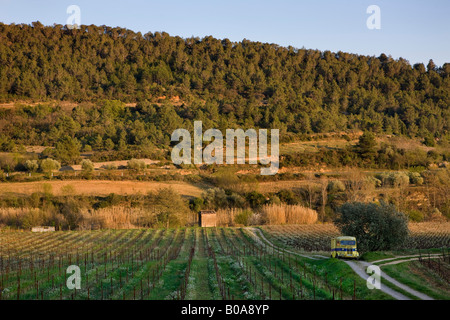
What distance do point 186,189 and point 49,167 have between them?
15.9 m

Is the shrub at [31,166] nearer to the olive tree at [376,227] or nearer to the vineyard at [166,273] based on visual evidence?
the vineyard at [166,273]

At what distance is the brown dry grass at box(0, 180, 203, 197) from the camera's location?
157 ft

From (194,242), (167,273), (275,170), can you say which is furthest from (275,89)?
(167,273)

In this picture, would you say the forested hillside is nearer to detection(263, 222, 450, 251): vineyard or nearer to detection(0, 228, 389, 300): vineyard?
detection(263, 222, 450, 251): vineyard

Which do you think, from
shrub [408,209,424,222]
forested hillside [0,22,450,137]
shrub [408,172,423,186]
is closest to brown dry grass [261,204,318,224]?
shrub [408,209,424,222]

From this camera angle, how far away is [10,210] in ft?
132

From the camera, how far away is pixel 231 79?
9712cm

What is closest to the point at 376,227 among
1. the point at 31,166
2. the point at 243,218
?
the point at 243,218

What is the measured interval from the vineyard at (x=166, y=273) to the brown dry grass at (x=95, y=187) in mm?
18284

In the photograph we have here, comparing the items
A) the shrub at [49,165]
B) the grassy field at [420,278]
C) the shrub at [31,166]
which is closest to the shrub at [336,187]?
the shrub at [49,165]

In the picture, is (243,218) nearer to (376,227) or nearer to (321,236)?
(321,236)

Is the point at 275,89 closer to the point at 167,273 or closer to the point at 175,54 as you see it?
the point at 175,54

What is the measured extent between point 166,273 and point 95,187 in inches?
1313

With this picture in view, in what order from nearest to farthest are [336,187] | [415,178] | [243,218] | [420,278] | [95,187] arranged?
[420,278] → [243,218] → [95,187] → [336,187] → [415,178]
